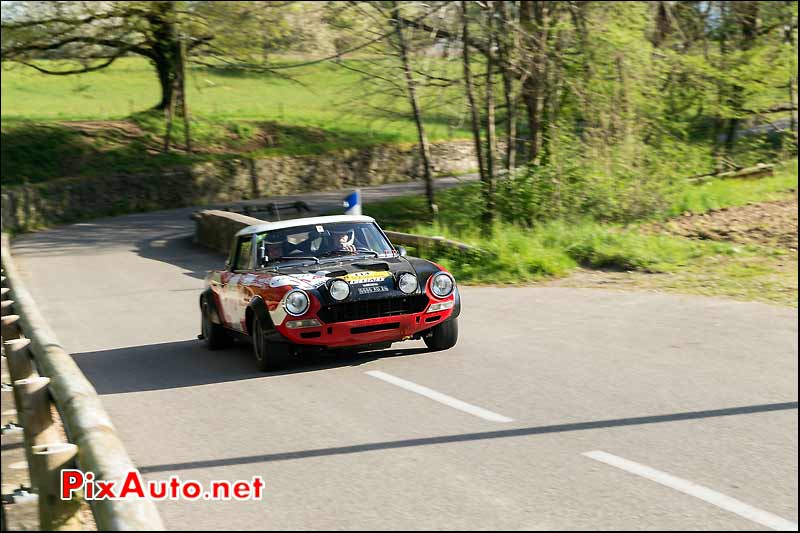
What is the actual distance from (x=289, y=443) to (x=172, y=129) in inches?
1615

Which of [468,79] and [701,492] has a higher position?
[468,79]

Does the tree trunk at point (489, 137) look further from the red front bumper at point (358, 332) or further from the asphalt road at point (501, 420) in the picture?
the red front bumper at point (358, 332)

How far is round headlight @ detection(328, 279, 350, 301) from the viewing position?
9.43 m

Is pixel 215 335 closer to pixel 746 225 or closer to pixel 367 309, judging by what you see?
pixel 367 309

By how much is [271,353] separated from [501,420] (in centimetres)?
296

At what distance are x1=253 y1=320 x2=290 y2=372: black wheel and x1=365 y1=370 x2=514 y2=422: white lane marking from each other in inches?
31.3

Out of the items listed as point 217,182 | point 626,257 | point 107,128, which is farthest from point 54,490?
point 107,128

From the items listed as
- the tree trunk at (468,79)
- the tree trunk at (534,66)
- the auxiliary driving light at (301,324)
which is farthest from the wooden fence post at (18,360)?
the tree trunk at (534,66)

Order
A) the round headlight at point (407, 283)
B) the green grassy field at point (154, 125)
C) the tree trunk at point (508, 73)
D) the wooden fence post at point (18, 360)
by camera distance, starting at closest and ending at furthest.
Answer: the wooden fence post at point (18, 360)
the round headlight at point (407, 283)
the tree trunk at point (508, 73)
the green grassy field at point (154, 125)

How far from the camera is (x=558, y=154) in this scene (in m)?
21.1

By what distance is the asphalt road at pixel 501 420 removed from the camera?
5398mm

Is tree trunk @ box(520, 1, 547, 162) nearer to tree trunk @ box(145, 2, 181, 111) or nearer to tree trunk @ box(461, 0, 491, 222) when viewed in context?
tree trunk @ box(461, 0, 491, 222)

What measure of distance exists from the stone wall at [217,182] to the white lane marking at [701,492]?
30384 millimetres

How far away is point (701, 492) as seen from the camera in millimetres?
5449
